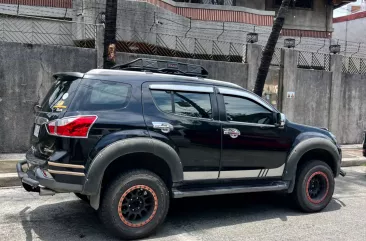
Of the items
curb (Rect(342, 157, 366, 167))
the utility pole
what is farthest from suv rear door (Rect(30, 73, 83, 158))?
curb (Rect(342, 157, 366, 167))

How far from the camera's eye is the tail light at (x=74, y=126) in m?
4.16

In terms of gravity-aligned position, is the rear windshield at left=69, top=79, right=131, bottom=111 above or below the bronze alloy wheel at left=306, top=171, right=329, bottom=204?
above

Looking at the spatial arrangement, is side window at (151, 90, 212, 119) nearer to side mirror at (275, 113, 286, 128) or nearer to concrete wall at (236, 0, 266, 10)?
side mirror at (275, 113, 286, 128)

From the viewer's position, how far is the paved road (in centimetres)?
471

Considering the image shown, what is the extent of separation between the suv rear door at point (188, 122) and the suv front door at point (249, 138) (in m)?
0.16

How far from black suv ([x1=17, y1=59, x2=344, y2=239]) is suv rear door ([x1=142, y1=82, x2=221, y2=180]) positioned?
0.01 metres

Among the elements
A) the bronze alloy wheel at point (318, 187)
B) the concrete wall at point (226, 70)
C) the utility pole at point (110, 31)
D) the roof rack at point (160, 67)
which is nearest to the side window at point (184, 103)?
the roof rack at point (160, 67)

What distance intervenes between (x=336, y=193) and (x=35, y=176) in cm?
539

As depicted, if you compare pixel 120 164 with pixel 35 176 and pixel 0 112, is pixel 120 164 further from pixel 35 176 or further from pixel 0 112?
pixel 0 112

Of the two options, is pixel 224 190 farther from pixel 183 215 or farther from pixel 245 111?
pixel 245 111

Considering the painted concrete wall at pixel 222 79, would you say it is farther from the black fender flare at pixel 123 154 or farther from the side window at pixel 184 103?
the black fender flare at pixel 123 154

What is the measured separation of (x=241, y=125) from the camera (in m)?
5.23

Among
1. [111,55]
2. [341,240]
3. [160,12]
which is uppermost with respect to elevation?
[160,12]

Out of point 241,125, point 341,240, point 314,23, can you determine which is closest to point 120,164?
point 241,125
